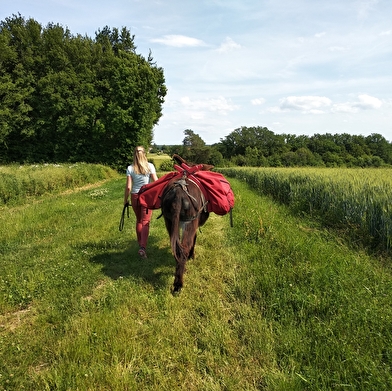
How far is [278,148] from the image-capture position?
8881cm

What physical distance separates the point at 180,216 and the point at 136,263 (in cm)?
171

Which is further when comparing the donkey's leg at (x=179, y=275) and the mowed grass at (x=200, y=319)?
the donkey's leg at (x=179, y=275)

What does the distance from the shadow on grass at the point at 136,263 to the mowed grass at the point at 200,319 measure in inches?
0.9

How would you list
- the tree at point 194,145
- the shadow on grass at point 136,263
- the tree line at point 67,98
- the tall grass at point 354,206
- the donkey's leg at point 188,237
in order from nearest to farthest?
the donkey's leg at point 188,237 < the shadow on grass at point 136,263 < the tall grass at point 354,206 < the tree line at point 67,98 < the tree at point 194,145

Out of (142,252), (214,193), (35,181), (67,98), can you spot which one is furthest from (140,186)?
(67,98)

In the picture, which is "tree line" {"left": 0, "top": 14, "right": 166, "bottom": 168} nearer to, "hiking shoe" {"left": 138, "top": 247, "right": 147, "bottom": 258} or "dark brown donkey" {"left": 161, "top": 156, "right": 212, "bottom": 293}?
"hiking shoe" {"left": 138, "top": 247, "right": 147, "bottom": 258}

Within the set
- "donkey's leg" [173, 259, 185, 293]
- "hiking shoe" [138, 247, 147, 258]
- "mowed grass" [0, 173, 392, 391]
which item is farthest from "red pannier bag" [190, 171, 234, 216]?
"hiking shoe" [138, 247, 147, 258]

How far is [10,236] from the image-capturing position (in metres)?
7.03

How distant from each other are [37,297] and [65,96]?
1227 inches

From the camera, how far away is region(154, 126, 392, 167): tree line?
5858 centimetres

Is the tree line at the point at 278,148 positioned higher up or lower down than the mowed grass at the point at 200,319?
higher up

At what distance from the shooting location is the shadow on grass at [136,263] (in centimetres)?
468

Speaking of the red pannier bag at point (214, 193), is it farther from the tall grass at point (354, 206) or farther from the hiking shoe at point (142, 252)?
the tall grass at point (354, 206)

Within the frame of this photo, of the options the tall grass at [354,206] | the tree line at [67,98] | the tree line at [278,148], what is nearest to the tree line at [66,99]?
the tree line at [67,98]
